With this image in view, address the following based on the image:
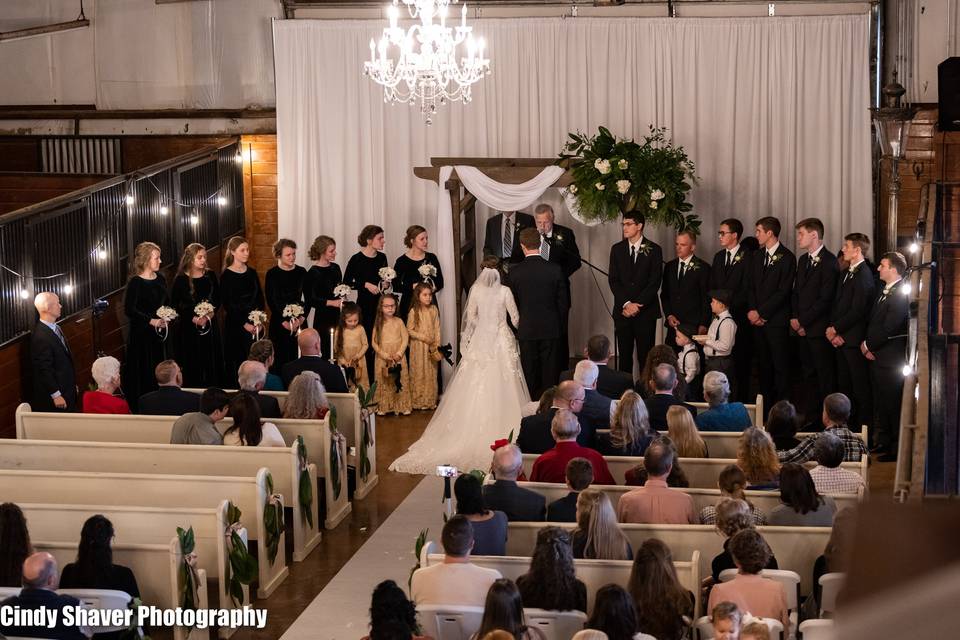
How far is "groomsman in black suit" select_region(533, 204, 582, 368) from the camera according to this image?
1116 cm

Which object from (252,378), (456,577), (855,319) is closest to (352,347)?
(252,378)

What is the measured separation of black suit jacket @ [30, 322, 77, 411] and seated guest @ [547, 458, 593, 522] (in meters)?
4.79

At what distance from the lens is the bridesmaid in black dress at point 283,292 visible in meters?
11.2

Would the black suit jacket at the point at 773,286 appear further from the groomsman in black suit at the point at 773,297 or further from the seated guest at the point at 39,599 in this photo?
the seated guest at the point at 39,599

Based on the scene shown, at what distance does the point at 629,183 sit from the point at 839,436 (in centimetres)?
476

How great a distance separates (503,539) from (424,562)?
0.43m

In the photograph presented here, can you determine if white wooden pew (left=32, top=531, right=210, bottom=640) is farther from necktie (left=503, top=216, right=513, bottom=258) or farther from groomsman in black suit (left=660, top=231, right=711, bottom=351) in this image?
necktie (left=503, top=216, right=513, bottom=258)

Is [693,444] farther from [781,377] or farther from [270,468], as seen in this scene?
[781,377]

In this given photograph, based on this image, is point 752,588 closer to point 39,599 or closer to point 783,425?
point 783,425

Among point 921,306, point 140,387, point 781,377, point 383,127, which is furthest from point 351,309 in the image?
point 921,306

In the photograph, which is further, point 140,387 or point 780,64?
point 780,64

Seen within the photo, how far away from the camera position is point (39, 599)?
16.0 ft

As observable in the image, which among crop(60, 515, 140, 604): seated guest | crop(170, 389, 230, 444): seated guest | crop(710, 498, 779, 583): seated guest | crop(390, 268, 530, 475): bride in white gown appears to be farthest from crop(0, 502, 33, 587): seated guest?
crop(390, 268, 530, 475): bride in white gown

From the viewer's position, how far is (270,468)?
24.7ft
